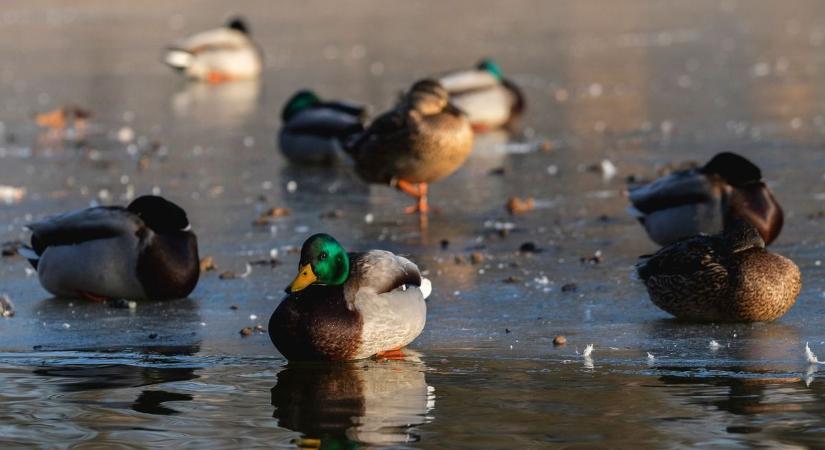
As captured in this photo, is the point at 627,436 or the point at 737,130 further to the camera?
the point at 737,130

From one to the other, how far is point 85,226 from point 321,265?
1.97m

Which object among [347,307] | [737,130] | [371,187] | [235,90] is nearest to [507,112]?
[737,130]

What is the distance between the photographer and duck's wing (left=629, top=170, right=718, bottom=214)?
8.04 meters

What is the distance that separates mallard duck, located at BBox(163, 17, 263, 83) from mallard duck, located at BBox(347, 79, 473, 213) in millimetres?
10169

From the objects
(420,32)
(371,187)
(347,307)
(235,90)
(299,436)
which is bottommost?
(299,436)

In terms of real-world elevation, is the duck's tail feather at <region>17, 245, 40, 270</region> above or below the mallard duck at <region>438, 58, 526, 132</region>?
below

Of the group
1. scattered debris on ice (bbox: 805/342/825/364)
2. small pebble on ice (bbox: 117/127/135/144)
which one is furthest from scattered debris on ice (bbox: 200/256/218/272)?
small pebble on ice (bbox: 117/127/135/144)

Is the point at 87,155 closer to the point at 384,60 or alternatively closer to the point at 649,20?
the point at 384,60

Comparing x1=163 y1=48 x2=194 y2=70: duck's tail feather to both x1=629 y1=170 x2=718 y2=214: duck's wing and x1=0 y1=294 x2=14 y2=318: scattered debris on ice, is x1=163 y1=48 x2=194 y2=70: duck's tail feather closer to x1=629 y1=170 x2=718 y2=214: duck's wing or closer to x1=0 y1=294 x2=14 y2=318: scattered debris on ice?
x1=629 y1=170 x2=718 y2=214: duck's wing

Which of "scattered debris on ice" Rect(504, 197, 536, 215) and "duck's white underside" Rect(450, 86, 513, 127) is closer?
"scattered debris on ice" Rect(504, 197, 536, 215)

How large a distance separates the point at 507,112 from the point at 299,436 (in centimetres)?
1003

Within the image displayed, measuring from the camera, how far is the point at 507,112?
588 inches

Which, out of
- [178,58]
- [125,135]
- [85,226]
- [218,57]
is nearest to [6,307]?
[85,226]

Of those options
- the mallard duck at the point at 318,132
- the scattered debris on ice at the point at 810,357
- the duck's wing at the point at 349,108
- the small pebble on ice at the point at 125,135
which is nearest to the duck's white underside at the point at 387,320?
the scattered debris on ice at the point at 810,357
